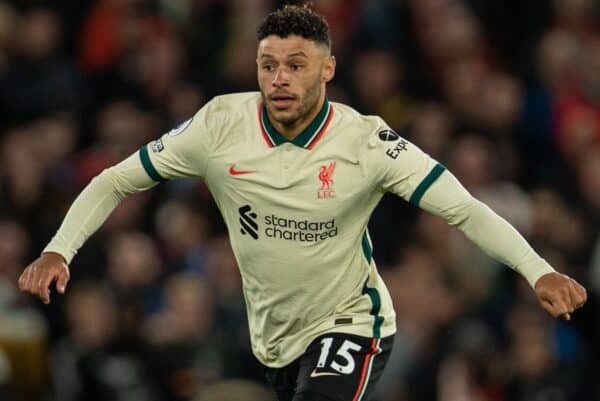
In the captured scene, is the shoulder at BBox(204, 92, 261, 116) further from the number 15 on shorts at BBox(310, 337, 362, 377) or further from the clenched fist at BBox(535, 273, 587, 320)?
the clenched fist at BBox(535, 273, 587, 320)

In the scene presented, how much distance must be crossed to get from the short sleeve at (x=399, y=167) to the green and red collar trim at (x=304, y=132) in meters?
0.23

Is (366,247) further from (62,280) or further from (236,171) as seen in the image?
(62,280)

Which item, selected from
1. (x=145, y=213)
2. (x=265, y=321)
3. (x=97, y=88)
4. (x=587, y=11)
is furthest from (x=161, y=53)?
(x=265, y=321)

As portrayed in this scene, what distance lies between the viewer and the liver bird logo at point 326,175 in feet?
22.0

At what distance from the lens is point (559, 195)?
36.4 feet

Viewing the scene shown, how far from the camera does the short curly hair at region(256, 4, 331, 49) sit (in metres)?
6.70

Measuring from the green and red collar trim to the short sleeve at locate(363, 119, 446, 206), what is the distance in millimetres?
231

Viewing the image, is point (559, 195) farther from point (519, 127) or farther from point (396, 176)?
point (396, 176)

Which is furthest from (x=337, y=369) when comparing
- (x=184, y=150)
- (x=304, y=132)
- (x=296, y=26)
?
(x=296, y=26)

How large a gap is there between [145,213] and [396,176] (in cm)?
512

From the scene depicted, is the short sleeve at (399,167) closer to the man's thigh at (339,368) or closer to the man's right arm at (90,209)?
the man's thigh at (339,368)

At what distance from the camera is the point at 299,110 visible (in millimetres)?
6699

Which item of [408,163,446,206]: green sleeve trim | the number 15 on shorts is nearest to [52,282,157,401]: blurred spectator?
the number 15 on shorts

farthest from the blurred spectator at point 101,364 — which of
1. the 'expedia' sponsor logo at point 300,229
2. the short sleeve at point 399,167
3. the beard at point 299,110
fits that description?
the short sleeve at point 399,167
